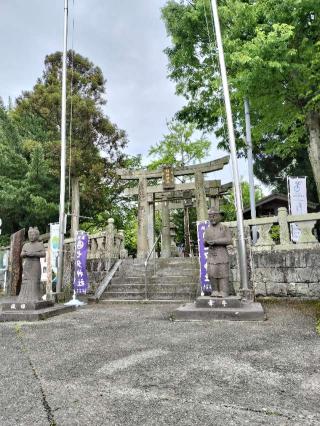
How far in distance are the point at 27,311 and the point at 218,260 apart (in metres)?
3.96

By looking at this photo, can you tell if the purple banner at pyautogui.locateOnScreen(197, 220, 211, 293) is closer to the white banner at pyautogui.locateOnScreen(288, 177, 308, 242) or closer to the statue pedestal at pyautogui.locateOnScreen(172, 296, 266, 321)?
the statue pedestal at pyautogui.locateOnScreen(172, 296, 266, 321)

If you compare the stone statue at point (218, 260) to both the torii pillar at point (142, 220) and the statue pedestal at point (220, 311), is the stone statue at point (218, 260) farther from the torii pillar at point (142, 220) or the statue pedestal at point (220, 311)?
the torii pillar at point (142, 220)

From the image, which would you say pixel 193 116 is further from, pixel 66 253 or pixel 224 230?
pixel 224 230

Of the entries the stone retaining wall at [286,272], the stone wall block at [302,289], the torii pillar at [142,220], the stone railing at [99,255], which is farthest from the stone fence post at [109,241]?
the stone wall block at [302,289]

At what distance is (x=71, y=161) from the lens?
57.5 feet

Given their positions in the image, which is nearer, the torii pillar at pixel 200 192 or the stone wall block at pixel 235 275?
the stone wall block at pixel 235 275

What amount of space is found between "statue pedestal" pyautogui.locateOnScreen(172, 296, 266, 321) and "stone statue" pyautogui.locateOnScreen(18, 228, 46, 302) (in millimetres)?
3169

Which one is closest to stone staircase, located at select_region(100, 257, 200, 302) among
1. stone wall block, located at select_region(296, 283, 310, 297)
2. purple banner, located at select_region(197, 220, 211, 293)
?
purple banner, located at select_region(197, 220, 211, 293)

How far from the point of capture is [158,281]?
9758 millimetres

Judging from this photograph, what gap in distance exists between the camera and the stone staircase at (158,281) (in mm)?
8953

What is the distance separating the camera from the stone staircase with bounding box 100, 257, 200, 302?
29.4ft

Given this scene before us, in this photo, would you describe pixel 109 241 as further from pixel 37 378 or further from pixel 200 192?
pixel 37 378

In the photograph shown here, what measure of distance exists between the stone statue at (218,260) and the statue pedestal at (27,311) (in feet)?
11.1

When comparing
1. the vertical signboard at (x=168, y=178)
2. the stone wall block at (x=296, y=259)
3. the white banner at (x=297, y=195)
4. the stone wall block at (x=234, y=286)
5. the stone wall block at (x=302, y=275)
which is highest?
the vertical signboard at (x=168, y=178)
